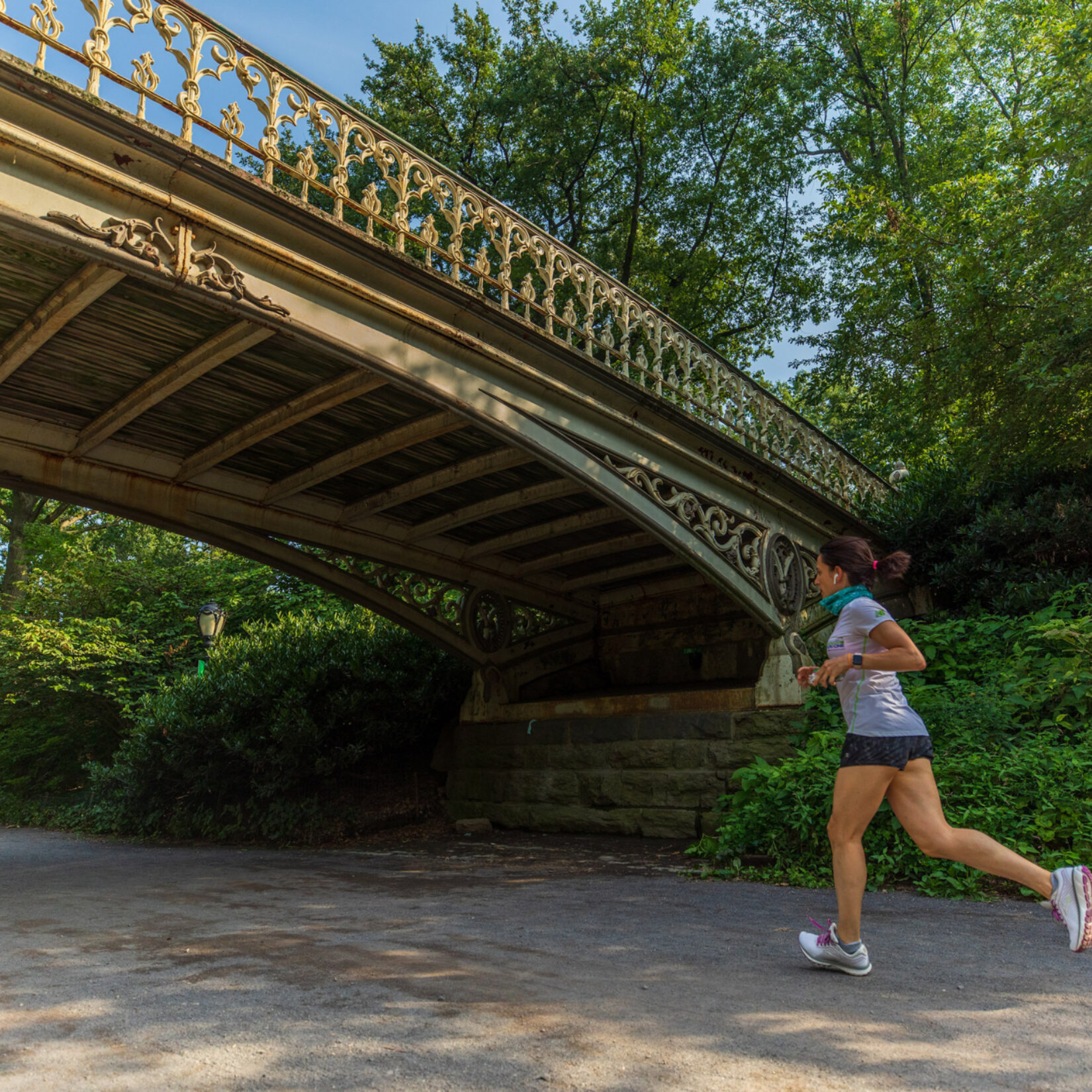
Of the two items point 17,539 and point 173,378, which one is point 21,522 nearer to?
point 17,539

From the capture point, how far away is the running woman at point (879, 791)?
313 centimetres

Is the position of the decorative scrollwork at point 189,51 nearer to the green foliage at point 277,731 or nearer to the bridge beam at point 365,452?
the bridge beam at point 365,452

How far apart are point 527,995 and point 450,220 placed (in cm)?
539

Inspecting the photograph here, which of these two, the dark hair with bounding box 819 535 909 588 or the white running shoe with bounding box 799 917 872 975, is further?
the dark hair with bounding box 819 535 909 588

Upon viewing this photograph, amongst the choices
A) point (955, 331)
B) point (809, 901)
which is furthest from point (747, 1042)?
point (955, 331)

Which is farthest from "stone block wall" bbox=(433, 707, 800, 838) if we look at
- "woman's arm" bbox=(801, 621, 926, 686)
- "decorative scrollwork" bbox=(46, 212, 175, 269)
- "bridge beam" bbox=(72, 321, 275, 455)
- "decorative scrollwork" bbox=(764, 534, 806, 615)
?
"decorative scrollwork" bbox=(46, 212, 175, 269)

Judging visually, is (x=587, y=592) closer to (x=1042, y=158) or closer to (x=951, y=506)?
(x=951, y=506)

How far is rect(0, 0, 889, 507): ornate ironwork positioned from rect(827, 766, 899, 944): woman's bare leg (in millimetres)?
4487

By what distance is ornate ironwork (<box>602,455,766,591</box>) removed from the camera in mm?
7594

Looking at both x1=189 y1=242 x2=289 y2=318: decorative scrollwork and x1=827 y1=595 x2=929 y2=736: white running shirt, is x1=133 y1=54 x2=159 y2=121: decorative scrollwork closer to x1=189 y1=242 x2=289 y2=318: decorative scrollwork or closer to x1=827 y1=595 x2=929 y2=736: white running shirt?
x1=189 y1=242 x2=289 y2=318: decorative scrollwork

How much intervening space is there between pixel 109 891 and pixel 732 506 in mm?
6219

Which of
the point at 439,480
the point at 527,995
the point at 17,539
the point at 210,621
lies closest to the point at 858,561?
the point at 527,995

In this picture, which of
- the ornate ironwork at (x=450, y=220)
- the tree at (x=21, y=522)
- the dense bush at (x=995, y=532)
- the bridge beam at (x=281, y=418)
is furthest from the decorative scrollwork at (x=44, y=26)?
the tree at (x=21, y=522)

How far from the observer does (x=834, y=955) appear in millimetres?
3348
